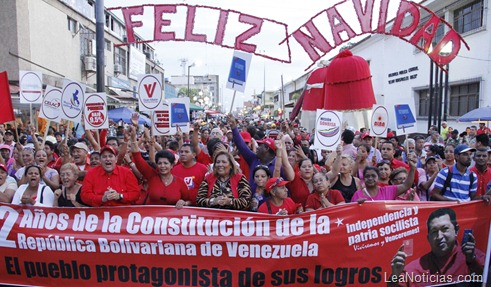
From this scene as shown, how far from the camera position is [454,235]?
4.16m

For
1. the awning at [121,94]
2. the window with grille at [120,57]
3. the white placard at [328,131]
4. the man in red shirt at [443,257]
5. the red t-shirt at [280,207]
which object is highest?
the window with grille at [120,57]

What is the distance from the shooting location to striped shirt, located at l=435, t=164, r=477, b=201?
4.93m

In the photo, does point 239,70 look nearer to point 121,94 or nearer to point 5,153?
point 5,153

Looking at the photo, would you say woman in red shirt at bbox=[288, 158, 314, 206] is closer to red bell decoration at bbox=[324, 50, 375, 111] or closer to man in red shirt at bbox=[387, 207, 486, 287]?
man in red shirt at bbox=[387, 207, 486, 287]

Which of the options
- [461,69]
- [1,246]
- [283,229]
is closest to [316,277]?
[283,229]

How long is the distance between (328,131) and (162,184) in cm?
255

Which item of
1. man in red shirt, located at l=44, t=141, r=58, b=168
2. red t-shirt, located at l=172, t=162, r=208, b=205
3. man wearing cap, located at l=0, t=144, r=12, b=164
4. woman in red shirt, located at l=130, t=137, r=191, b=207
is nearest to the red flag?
man in red shirt, located at l=44, t=141, r=58, b=168

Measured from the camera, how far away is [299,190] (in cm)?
491

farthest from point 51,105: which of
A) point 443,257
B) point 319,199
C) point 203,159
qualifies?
point 443,257

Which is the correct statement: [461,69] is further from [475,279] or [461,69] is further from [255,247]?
[255,247]

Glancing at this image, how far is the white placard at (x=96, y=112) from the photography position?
6922 mm

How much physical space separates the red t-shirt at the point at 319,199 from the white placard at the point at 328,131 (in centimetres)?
128

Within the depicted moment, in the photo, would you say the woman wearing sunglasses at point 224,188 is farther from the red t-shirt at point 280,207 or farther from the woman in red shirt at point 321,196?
the woman in red shirt at point 321,196

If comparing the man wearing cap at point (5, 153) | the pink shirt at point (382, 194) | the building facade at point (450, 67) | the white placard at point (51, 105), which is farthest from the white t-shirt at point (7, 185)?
the building facade at point (450, 67)
